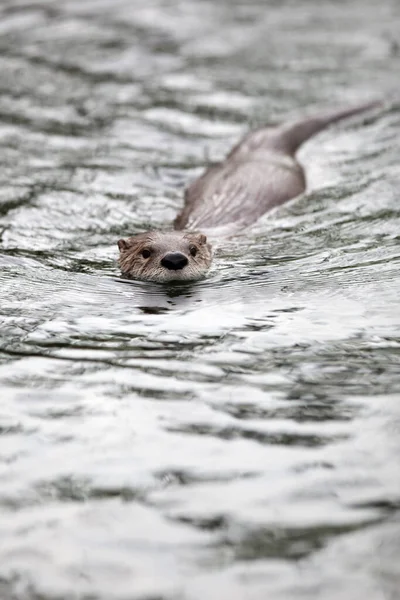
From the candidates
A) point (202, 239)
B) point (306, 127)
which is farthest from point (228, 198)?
point (306, 127)

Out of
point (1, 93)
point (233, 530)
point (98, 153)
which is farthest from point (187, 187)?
point (233, 530)

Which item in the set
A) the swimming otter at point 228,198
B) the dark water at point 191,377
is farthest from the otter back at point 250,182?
the dark water at point 191,377

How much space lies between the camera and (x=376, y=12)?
40.6 feet

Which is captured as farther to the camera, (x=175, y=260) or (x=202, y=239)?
(x=202, y=239)

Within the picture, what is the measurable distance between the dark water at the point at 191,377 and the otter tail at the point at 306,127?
0.13 meters

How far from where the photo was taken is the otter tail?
310 inches

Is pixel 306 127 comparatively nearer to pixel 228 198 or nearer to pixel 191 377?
pixel 228 198

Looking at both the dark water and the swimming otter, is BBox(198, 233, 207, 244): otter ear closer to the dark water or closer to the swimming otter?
the swimming otter

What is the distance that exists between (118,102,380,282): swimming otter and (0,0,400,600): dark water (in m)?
0.11

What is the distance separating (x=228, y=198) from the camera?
21.3 feet

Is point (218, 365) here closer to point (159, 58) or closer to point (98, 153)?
point (98, 153)

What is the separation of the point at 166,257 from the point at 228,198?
154 cm

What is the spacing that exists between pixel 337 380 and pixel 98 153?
453cm

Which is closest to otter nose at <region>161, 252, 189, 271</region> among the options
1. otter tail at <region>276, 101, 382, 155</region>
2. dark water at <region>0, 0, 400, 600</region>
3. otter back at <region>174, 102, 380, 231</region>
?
dark water at <region>0, 0, 400, 600</region>
